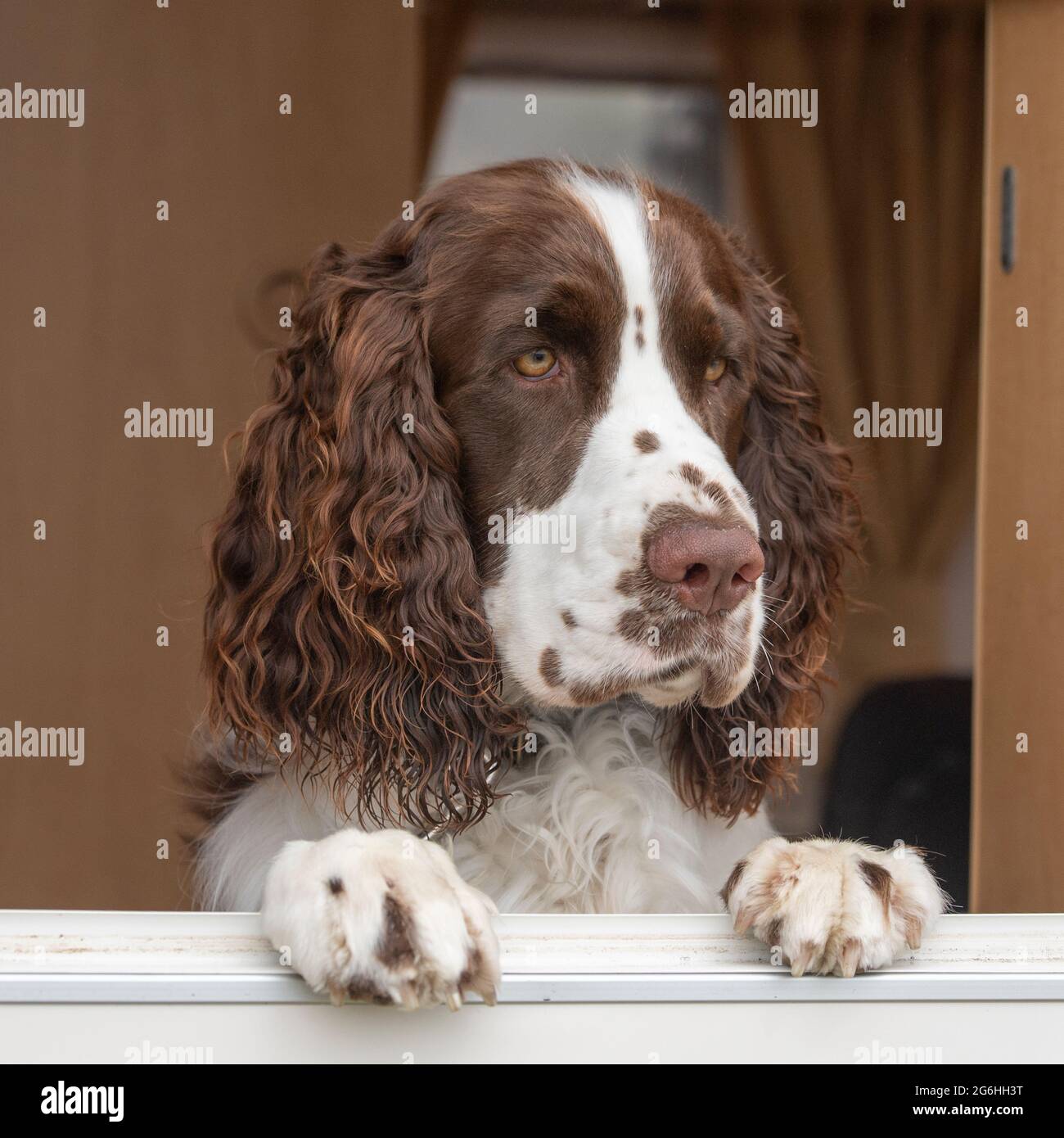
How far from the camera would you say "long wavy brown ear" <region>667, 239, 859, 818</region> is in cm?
238

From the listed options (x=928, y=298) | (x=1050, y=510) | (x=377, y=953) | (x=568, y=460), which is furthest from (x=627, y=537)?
(x=928, y=298)

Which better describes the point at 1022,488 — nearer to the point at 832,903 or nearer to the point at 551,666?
the point at 551,666

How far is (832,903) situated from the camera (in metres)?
1.58

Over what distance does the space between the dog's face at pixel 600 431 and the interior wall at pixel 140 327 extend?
6.86ft

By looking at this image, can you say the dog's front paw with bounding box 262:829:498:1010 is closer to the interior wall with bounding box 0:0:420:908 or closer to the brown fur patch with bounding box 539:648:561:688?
the brown fur patch with bounding box 539:648:561:688

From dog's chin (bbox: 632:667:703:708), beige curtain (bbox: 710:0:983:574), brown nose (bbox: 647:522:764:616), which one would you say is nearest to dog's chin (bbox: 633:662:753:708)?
dog's chin (bbox: 632:667:703:708)

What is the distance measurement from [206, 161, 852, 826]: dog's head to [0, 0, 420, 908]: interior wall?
6.53 ft

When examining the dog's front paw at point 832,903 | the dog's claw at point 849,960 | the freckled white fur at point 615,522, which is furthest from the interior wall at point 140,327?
the dog's claw at point 849,960

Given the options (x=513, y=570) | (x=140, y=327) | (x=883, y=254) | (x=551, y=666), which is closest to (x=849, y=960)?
(x=551, y=666)

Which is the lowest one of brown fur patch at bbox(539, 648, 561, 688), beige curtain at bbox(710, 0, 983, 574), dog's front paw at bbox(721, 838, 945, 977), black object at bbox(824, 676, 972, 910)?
black object at bbox(824, 676, 972, 910)

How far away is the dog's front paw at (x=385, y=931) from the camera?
4.69ft

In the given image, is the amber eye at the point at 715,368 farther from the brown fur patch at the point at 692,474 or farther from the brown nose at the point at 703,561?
the brown nose at the point at 703,561

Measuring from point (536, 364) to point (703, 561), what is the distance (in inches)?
19.8
